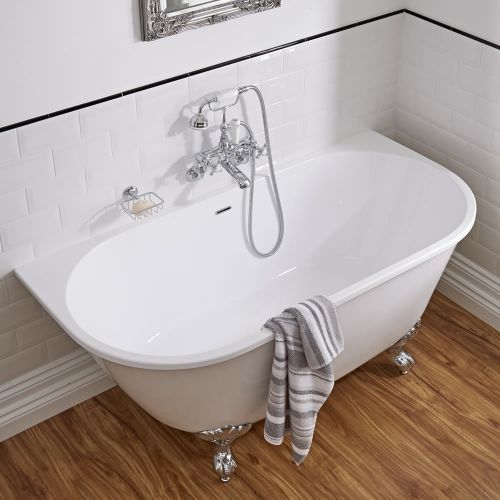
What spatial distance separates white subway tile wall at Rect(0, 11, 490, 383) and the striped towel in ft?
2.58

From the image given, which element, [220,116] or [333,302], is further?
[220,116]

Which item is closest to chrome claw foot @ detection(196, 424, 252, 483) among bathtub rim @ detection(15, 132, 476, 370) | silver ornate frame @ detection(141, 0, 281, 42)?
bathtub rim @ detection(15, 132, 476, 370)

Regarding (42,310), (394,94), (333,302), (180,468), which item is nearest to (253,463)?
(180,468)

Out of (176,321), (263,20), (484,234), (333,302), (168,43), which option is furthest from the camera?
(484,234)

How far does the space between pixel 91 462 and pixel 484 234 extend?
1.76 meters

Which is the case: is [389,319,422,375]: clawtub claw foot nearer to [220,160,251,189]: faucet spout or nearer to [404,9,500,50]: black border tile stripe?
[220,160,251,189]: faucet spout

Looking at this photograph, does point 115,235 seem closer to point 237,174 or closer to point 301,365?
point 237,174

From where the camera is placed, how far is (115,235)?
2.96m

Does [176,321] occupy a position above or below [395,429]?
above

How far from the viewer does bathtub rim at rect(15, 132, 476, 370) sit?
242 cm

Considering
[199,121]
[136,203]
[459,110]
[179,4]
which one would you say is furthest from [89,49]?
[459,110]

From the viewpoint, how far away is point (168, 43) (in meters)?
2.81

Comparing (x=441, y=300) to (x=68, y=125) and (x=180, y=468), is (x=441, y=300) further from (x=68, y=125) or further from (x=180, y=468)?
(x=68, y=125)

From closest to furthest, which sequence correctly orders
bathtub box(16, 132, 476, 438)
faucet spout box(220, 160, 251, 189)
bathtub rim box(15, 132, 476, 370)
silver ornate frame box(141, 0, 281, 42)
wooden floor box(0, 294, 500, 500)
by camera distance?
bathtub rim box(15, 132, 476, 370) < bathtub box(16, 132, 476, 438) < silver ornate frame box(141, 0, 281, 42) < wooden floor box(0, 294, 500, 500) < faucet spout box(220, 160, 251, 189)
